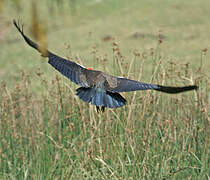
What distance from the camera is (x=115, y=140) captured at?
8.87 feet

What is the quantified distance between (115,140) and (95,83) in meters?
0.41

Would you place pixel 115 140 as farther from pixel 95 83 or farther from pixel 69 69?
pixel 69 69

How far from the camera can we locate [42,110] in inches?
130

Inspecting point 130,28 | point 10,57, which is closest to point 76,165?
point 10,57

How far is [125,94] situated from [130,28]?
34.6 feet

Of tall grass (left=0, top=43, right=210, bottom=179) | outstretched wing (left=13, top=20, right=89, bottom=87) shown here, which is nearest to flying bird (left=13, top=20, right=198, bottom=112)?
outstretched wing (left=13, top=20, right=89, bottom=87)

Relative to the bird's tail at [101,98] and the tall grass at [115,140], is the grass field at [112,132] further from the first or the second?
the bird's tail at [101,98]

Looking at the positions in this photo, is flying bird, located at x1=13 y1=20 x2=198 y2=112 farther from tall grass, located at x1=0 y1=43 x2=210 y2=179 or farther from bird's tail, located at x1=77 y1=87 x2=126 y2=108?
tall grass, located at x1=0 y1=43 x2=210 y2=179

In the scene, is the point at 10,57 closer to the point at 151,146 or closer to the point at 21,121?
the point at 21,121

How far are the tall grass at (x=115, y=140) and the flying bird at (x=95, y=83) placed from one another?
0.68 ft

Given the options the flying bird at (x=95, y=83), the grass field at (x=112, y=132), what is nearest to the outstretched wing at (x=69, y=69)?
the flying bird at (x=95, y=83)

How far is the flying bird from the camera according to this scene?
2342 mm

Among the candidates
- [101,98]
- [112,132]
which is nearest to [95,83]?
[101,98]

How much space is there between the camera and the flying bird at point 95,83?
2.34 metres
